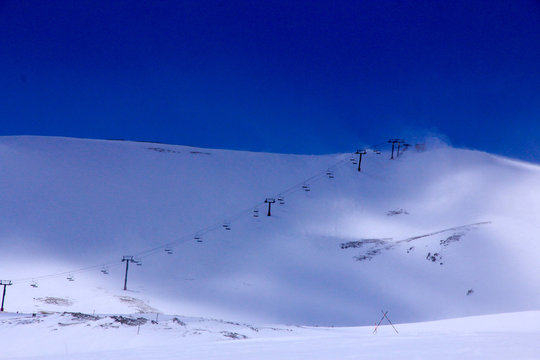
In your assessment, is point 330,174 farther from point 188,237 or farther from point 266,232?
point 188,237

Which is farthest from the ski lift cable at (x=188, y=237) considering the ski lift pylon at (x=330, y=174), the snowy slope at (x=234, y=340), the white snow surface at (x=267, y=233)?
the snowy slope at (x=234, y=340)

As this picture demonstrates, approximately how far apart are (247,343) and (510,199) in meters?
42.5

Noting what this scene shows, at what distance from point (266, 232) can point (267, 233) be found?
244 millimetres

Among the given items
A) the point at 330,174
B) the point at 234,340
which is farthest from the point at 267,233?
the point at 234,340

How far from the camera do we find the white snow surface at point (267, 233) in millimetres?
30594

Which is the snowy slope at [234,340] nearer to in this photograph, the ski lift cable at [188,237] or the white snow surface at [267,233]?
the white snow surface at [267,233]

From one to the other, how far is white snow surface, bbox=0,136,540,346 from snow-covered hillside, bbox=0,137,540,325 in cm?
14

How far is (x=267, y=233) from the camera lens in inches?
1758

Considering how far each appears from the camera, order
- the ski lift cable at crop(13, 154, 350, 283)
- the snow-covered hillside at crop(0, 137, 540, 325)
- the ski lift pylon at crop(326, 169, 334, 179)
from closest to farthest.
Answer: the snow-covered hillside at crop(0, 137, 540, 325) < the ski lift cable at crop(13, 154, 350, 283) < the ski lift pylon at crop(326, 169, 334, 179)

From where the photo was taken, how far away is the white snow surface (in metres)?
30.6

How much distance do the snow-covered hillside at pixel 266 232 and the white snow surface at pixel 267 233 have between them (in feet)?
0.46

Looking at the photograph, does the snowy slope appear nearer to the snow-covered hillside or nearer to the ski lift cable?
the snow-covered hillside

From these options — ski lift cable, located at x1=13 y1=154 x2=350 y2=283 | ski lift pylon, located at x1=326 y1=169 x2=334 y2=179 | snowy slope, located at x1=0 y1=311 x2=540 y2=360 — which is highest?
ski lift pylon, located at x1=326 y1=169 x2=334 y2=179

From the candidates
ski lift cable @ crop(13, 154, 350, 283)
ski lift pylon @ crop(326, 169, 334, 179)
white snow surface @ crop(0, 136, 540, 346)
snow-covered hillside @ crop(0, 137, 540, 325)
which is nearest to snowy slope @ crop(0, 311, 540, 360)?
white snow surface @ crop(0, 136, 540, 346)
